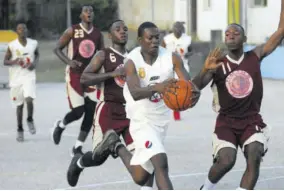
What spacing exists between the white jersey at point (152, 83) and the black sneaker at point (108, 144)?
0.74 m

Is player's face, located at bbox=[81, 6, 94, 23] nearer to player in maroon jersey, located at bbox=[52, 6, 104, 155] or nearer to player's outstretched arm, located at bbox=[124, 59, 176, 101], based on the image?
player in maroon jersey, located at bbox=[52, 6, 104, 155]

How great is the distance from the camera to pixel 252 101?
26.8 feet

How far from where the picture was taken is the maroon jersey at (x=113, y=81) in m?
8.90

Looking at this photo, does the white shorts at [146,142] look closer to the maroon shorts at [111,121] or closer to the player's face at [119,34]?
the maroon shorts at [111,121]

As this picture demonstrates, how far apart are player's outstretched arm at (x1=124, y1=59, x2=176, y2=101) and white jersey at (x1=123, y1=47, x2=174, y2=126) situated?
7 cm

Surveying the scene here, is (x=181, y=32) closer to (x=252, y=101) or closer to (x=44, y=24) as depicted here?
(x=252, y=101)

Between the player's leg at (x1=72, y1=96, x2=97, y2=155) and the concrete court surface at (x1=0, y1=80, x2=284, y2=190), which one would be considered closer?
the concrete court surface at (x1=0, y1=80, x2=284, y2=190)

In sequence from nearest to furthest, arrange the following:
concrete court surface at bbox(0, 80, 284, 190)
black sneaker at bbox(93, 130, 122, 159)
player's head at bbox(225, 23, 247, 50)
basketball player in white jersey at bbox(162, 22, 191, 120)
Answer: player's head at bbox(225, 23, 247, 50) → black sneaker at bbox(93, 130, 122, 159) → concrete court surface at bbox(0, 80, 284, 190) → basketball player in white jersey at bbox(162, 22, 191, 120)

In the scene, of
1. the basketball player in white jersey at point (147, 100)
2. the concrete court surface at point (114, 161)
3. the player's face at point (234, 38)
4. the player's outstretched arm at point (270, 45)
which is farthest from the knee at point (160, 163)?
the concrete court surface at point (114, 161)

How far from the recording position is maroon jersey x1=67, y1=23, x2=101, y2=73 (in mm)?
11430

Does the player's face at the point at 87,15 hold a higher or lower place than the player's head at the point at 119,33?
higher

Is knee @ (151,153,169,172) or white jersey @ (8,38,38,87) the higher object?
white jersey @ (8,38,38,87)

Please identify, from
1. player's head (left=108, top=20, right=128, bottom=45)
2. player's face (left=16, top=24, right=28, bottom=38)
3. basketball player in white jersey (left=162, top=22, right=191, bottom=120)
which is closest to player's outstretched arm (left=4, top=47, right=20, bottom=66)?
player's face (left=16, top=24, right=28, bottom=38)

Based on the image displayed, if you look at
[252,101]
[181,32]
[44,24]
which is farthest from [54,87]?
[44,24]
